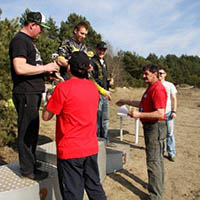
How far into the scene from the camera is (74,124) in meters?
1.87

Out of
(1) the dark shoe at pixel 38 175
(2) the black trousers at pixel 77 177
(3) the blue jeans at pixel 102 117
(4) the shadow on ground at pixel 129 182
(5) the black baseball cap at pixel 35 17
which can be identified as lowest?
(4) the shadow on ground at pixel 129 182

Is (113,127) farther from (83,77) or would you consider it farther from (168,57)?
(168,57)

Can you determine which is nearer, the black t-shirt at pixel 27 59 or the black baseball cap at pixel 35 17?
the black t-shirt at pixel 27 59

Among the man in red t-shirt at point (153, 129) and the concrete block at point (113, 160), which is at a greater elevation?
the man in red t-shirt at point (153, 129)

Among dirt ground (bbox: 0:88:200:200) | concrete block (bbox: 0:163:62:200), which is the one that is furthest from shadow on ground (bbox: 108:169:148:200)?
concrete block (bbox: 0:163:62:200)

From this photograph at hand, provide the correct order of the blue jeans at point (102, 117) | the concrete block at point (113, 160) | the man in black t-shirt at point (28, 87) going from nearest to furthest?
the man in black t-shirt at point (28, 87), the concrete block at point (113, 160), the blue jeans at point (102, 117)

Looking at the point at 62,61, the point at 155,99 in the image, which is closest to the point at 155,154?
the point at 155,99

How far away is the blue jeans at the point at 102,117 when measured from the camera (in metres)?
4.17

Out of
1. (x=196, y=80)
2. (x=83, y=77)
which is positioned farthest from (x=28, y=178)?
(x=196, y=80)

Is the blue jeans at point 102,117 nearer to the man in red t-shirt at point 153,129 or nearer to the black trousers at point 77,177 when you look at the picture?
the man in red t-shirt at point 153,129

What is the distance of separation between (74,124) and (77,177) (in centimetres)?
51

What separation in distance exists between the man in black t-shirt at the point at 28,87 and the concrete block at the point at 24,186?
0.37 ft

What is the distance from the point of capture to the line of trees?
14.7 ft

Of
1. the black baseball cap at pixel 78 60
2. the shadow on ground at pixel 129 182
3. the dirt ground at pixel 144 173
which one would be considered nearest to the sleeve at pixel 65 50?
the black baseball cap at pixel 78 60
